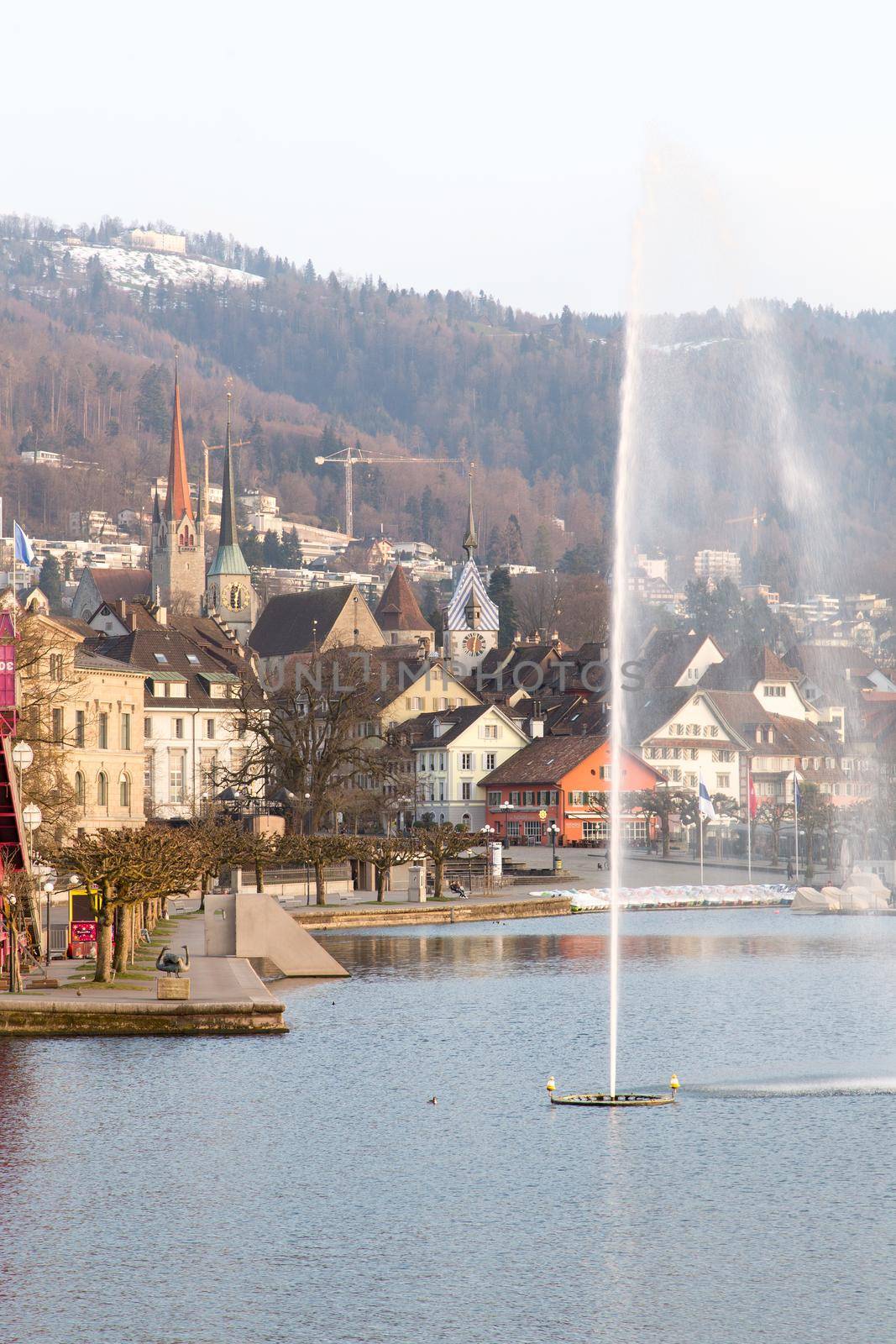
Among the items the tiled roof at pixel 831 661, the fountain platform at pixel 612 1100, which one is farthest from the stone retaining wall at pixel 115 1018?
the tiled roof at pixel 831 661

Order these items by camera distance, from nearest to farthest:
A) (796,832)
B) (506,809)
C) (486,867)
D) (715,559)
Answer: (715,559) < (486,867) < (796,832) < (506,809)

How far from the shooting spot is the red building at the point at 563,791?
12825cm

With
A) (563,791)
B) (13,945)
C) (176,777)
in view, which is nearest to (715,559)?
(563,791)

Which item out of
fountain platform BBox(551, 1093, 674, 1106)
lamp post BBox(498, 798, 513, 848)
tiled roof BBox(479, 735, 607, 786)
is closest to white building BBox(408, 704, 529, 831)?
tiled roof BBox(479, 735, 607, 786)

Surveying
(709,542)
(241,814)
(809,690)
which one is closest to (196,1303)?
(709,542)

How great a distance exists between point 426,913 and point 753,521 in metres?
27.4

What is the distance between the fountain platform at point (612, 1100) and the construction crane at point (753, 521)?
80.1ft

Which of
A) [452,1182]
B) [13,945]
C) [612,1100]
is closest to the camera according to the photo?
[452,1182]

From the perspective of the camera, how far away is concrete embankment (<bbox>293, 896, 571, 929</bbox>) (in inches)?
2891

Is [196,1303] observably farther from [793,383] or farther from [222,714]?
[222,714]

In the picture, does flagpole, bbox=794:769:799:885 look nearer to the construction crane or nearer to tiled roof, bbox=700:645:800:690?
tiled roof, bbox=700:645:800:690

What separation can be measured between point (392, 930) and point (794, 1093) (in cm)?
4087

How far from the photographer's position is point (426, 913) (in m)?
77.2

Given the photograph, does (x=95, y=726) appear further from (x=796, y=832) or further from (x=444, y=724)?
(x=444, y=724)
